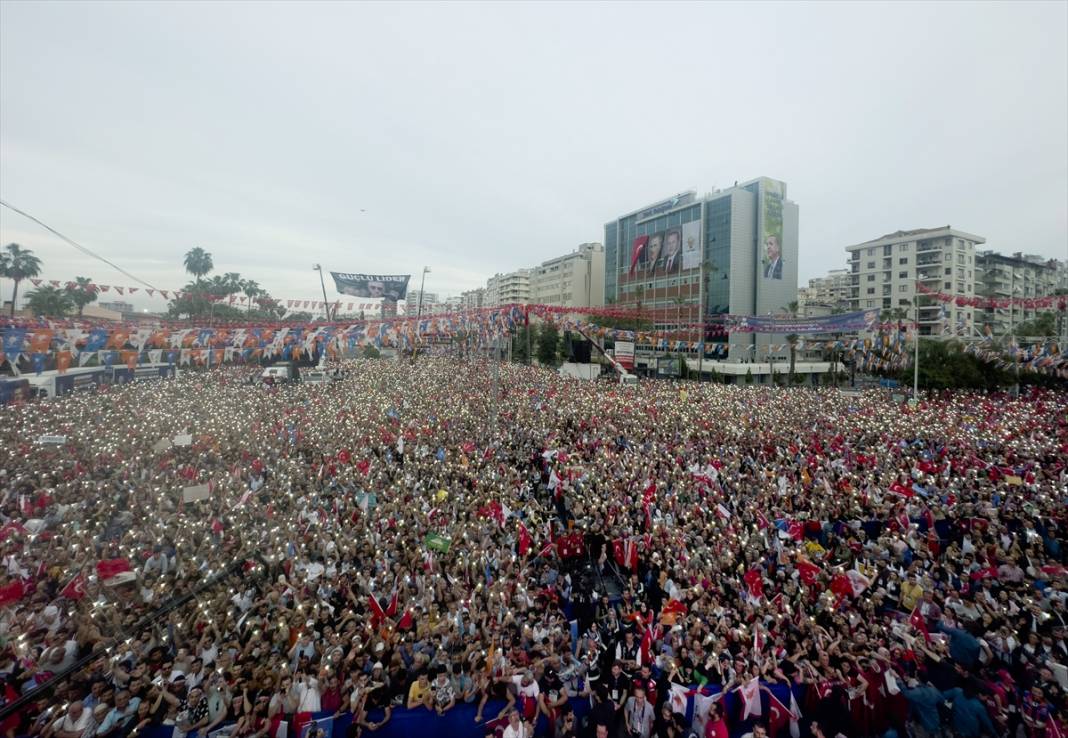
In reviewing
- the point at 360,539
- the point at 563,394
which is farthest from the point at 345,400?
the point at 360,539

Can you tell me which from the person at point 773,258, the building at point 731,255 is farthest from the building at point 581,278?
the person at point 773,258

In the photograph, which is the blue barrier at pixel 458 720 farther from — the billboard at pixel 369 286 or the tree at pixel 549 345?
the tree at pixel 549 345

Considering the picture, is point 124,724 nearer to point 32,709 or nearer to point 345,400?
point 32,709

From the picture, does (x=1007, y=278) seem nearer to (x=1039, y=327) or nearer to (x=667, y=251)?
(x=1039, y=327)

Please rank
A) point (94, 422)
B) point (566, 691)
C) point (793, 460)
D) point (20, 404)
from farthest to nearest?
point (20, 404), point (94, 422), point (793, 460), point (566, 691)

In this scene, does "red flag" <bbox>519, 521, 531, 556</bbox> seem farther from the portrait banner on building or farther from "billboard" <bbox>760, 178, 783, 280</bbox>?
"billboard" <bbox>760, 178, 783, 280</bbox>

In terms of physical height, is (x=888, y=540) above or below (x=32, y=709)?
above
